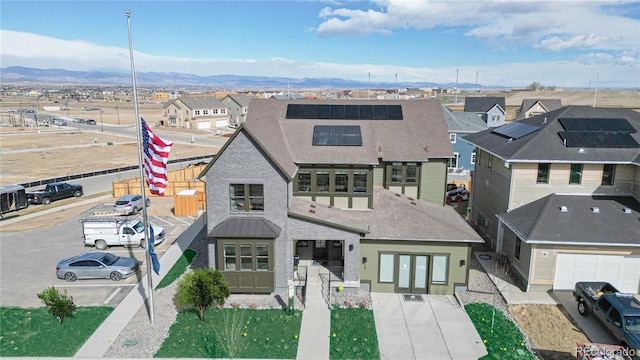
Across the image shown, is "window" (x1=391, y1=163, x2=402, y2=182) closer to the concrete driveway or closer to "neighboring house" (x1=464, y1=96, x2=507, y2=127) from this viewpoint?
the concrete driveway

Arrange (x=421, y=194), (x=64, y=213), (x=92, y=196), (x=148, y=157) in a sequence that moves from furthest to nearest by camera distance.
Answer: (x=92, y=196) → (x=64, y=213) → (x=421, y=194) → (x=148, y=157)

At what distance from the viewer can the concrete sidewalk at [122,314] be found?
55.3ft

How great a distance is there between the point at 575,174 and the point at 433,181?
27.5 ft

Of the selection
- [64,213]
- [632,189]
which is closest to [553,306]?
[632,189]

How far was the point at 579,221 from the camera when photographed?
22078 millimetres

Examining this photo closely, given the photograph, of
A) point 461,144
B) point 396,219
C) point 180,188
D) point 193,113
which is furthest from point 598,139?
point 193,113

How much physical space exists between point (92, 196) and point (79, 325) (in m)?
29.3

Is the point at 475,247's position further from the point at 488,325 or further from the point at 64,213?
the point at 64,213

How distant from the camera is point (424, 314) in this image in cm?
1975

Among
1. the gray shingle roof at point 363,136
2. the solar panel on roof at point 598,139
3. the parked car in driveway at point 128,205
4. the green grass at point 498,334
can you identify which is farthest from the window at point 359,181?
the parked car in driveway at point 128,205

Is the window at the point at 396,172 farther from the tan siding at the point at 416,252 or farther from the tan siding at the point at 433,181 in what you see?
the tan siding at the point at 416,252

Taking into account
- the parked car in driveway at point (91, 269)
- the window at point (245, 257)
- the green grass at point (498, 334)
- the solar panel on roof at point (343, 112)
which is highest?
the solar panel on roof at point (343, 112)

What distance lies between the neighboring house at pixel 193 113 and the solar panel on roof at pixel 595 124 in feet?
328

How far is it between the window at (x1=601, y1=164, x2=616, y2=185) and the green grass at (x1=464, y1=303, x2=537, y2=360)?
11027 mm
